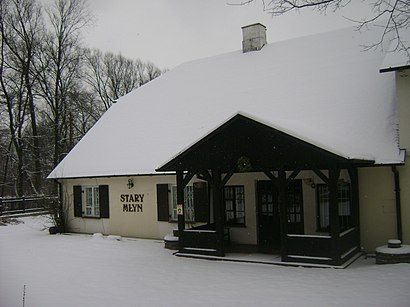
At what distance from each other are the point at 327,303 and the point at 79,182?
12.9 metres

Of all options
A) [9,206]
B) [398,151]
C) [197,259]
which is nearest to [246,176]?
[197,259]

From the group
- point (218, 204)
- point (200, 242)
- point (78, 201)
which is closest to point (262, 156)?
point (218, 204)

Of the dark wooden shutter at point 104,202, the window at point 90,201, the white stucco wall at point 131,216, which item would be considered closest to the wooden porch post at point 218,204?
the white stucco wall at point 131,216

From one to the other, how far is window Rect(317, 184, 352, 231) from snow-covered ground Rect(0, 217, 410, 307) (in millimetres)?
1706

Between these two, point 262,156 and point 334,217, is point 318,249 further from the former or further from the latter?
point 262,156

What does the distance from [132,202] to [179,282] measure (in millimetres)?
7040

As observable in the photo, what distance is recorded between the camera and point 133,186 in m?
16.1

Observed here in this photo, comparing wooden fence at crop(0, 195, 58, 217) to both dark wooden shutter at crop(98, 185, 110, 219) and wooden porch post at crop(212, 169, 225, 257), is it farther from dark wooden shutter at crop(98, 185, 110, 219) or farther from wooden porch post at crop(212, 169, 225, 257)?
wooden porch post at crop(212, 169, 225, 257)

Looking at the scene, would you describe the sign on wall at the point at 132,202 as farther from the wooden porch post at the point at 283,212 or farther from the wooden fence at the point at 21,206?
the wooden fence at the point at 21,206

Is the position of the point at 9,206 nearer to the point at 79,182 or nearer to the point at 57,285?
the point at 79,182

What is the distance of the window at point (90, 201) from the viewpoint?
1714 centimetres

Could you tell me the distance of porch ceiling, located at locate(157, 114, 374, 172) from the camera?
404 inches

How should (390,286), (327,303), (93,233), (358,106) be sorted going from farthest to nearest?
(93,233), (358,106), (390,286), (327,303)

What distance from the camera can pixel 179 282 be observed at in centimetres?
956
